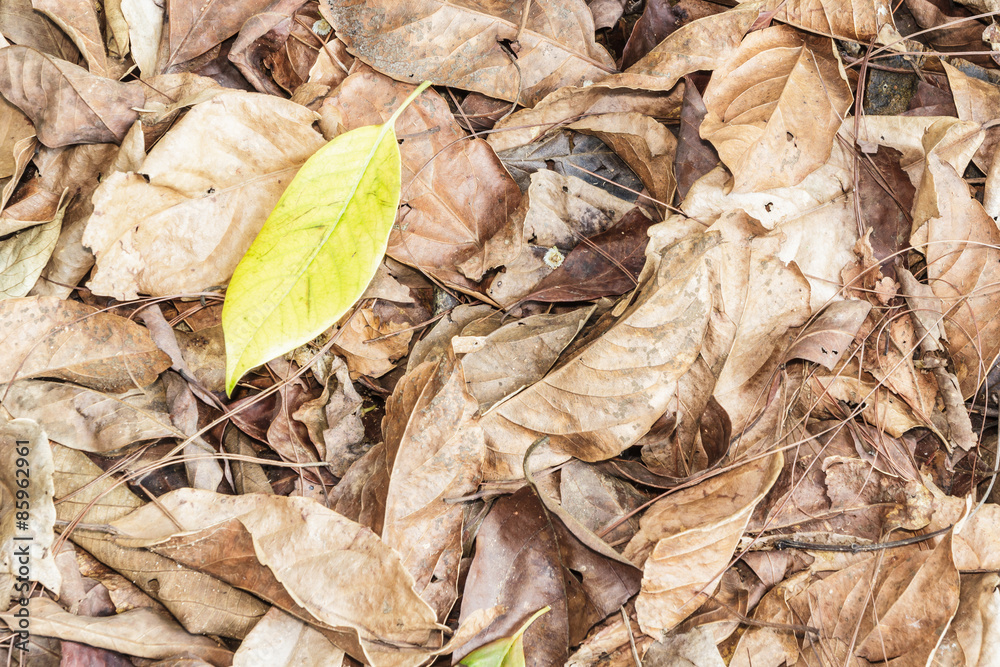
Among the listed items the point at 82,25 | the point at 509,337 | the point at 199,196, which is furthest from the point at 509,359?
the point at 82,25

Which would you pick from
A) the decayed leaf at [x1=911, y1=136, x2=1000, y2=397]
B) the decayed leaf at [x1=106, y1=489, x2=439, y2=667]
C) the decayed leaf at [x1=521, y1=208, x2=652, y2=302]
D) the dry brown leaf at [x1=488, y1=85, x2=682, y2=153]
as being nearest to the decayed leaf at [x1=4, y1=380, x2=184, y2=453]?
the decayed leaf at [x1=106, y1=489, x2=439, y2=667]

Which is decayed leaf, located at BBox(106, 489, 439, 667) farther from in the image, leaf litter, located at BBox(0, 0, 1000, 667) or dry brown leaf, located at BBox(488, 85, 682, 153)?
dry brown leaf, located at BBox(488, 85, 682, 153)

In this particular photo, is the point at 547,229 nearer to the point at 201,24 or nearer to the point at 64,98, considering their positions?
the point at 201,24

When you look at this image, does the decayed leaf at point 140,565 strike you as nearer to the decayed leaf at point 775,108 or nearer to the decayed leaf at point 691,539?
the decayed leaf at point 691,539

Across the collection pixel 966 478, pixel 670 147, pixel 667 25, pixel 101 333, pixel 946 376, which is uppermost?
pixel 667 25

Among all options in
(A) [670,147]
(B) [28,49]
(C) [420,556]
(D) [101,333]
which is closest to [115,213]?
(D) [101,333]

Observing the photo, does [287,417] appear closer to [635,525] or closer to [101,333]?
[101,333]
